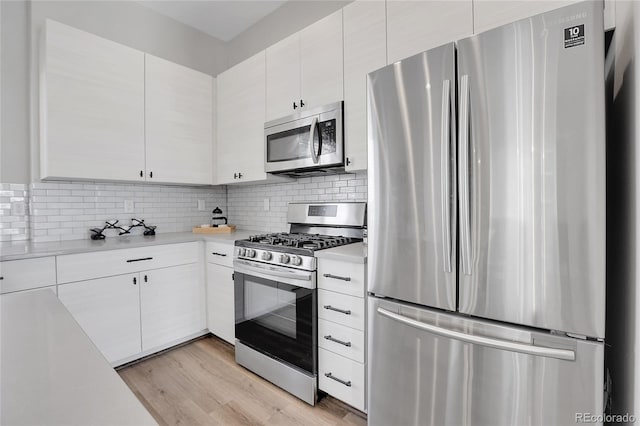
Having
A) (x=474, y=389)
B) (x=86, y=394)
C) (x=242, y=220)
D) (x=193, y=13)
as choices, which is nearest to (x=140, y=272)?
(x=242, y=220)

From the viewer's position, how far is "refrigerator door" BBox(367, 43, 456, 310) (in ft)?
4.01

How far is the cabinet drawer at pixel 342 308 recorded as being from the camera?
1672mm

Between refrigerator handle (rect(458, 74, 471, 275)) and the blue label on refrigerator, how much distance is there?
0.99ft

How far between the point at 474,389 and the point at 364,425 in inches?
33.0

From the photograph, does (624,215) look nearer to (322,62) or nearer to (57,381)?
(57,381)

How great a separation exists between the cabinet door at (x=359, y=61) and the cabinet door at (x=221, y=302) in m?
1.37

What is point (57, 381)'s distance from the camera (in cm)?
53

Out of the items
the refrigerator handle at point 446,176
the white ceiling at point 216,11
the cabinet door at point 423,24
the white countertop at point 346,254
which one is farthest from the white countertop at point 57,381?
the white ceiling at point 216,11

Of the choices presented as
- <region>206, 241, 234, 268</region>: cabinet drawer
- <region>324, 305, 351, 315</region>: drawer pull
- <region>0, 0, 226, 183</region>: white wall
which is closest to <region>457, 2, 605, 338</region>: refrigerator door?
<region>324, 305, 351, 315</region>: drawer pull

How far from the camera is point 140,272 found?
7.73ft

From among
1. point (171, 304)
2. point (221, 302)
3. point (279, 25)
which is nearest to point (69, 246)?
point (171, 304)

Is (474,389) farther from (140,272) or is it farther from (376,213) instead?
(140,272)

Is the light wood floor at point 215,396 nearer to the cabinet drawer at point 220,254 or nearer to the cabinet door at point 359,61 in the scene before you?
the cabinet drawer at point 220,254

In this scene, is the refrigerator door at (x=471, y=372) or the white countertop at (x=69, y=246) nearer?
the refrigerator door at (x=471, y=372)
